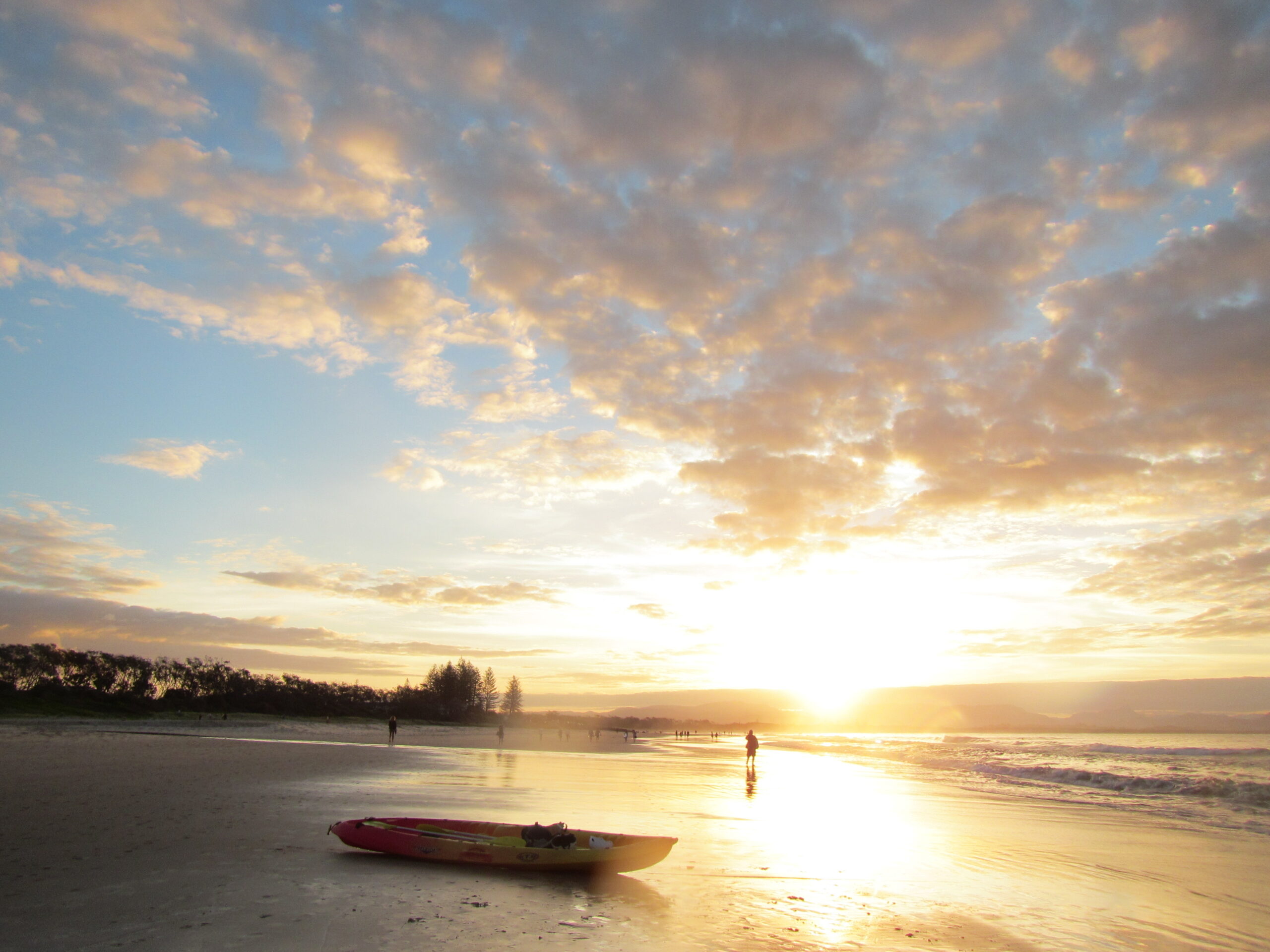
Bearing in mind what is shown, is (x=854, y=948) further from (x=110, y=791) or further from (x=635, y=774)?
(x=635, y=774)

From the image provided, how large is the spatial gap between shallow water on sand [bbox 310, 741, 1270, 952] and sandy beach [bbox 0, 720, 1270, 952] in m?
0.07

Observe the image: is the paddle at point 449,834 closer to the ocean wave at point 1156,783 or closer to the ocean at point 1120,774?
the ocean at point 1120,774

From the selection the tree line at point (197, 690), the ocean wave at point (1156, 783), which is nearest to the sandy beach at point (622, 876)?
the ocean wave at point (1156, 783)

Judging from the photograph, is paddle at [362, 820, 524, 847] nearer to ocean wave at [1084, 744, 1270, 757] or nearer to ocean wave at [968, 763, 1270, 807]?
ocean wave at [968, 763, 1270, 807]

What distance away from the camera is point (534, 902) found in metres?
9.80

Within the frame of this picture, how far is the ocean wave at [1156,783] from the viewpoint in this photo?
2705 centimetres

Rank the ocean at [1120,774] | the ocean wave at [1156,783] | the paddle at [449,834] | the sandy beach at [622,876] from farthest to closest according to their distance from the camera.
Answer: the ocean wave at [1156,783]
the ocean at [1120,774]
the paddle at [449,834]
the sandy beach at [622,876]

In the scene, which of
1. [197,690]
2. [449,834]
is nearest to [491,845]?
[449,834]

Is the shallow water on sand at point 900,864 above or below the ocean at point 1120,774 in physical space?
above

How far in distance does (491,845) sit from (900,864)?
25.3 feet

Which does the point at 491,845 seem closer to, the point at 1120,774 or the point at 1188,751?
the point at 1120,774

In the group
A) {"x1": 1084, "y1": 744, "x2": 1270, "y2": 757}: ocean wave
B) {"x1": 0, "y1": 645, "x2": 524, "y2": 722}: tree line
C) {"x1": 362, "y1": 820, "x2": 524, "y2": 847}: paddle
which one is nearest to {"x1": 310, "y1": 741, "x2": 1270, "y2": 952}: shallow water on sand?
{"x1": 362, "y1": 820, "x2": 524, "y2": 847}: paddle

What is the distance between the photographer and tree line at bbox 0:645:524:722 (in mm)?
88250

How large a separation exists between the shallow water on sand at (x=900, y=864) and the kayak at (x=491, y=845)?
0.50 metres
